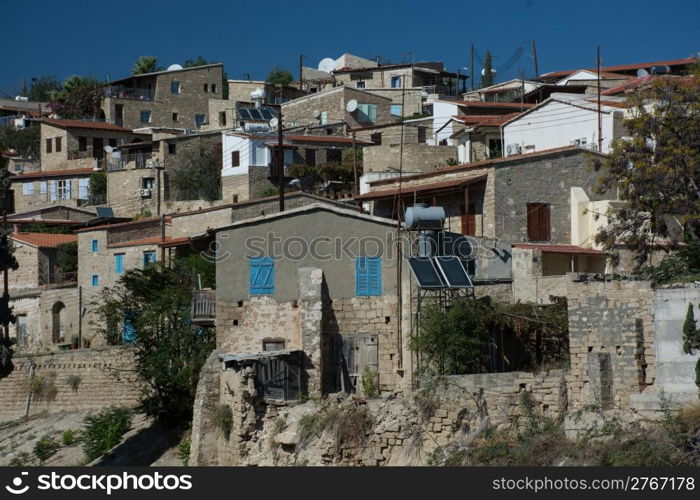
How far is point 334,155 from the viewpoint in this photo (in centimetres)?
5831

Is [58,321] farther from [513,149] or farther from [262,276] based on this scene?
[262,276]

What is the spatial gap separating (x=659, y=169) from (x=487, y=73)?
5259 centimetres

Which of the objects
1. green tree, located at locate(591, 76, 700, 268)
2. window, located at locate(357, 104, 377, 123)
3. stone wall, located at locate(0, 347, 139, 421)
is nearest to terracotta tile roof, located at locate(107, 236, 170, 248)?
stone wall, located at locate(0, 347, 139, 421)

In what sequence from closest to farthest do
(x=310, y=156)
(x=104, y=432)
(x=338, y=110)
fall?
(x=104, y=432)
(x=310, y=156)
(x=338, y=110)

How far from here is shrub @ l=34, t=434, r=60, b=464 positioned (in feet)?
129

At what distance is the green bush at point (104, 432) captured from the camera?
37469 millimetres

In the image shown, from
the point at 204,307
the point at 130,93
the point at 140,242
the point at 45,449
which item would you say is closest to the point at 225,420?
the point at 204,307

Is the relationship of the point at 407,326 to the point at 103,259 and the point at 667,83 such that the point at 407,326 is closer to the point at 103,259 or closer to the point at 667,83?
the point at 667,83

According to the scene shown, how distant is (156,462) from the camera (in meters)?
34.8

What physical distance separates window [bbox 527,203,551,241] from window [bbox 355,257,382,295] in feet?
26.0

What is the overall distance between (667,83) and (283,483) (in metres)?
16.6

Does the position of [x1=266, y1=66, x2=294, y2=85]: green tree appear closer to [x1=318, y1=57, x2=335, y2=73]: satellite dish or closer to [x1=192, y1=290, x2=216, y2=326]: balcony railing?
[x1=318, y1=57, x2=335, y2=73]: satellite dish

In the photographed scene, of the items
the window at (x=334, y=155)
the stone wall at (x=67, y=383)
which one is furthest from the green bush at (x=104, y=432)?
the window at (x=334, y=155)

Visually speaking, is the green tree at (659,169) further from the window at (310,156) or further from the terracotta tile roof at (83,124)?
the terracotta tile roof at (83,124)
